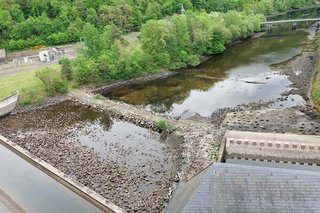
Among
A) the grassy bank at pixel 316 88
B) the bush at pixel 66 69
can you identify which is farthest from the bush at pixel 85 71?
the grassy bank at pixel 316 88

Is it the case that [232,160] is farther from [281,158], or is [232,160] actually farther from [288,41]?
[288,41]

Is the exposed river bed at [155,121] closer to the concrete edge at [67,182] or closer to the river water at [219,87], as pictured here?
the river water at [219,87]

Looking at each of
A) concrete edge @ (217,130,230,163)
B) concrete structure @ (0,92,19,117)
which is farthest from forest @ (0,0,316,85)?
concrete edge @ (217,130,230,163)

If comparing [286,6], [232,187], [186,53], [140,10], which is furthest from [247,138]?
[286,6]

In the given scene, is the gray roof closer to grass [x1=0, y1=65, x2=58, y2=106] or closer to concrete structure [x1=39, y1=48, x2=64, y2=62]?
grass [x1=0, y1=65, x2=58, y2=106]

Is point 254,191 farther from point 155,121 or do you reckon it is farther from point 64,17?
point 64,17

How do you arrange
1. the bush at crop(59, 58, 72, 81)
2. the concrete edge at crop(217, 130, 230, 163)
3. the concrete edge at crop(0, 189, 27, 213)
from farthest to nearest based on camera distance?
the bush at crop(59, 58, 72, 81)
the concrete edge at crop(217, 130, 230, 163)
the concrete edge at crop(0, 189, 27, 213)
